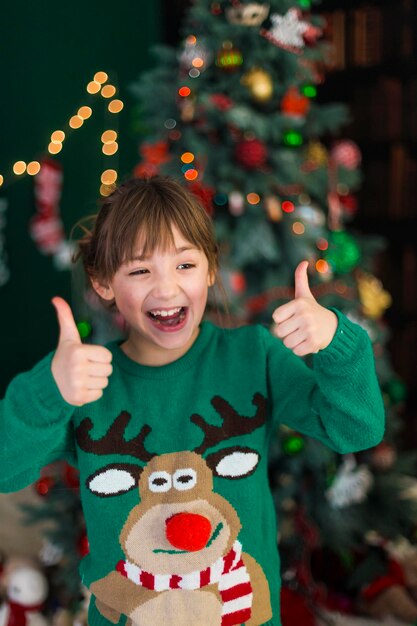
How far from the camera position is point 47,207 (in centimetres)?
285

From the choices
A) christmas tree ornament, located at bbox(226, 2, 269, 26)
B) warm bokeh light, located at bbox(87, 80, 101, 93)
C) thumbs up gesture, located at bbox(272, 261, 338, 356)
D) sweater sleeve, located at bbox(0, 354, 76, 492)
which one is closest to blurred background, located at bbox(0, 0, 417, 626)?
christmas tree ornament, located at bbox(226, 2, 269, 26)

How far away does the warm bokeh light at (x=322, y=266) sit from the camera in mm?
2043

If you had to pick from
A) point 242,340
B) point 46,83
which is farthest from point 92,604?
point 46,83

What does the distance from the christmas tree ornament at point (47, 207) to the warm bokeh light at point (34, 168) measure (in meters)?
0.02

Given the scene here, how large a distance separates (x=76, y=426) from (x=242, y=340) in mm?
302

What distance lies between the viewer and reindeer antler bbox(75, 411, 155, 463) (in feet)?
3.55

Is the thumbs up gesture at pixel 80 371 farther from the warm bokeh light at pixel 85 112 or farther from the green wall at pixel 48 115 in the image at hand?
the warm bokeh light at pixel 85 112

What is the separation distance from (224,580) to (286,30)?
1480mm

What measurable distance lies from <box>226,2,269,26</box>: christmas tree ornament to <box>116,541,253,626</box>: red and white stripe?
1.43m

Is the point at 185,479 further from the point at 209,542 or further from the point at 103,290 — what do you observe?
the point at 103,290

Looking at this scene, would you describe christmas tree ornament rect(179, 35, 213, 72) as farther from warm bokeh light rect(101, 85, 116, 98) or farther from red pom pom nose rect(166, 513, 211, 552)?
red pom pom nose rect(166, 513, 211, 552)

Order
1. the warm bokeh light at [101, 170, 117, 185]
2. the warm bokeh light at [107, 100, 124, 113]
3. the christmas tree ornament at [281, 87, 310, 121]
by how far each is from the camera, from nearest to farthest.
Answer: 1. the christmas tree ornament at [281, 87, 310, 121]
2. the warm bokeh light at [101, 170, 117, 185]
3. the warm bokeh light at [107, 100, 124, 113]

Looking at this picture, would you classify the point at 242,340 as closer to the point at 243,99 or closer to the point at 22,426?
the point at 22,426

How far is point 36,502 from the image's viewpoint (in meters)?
2.45
